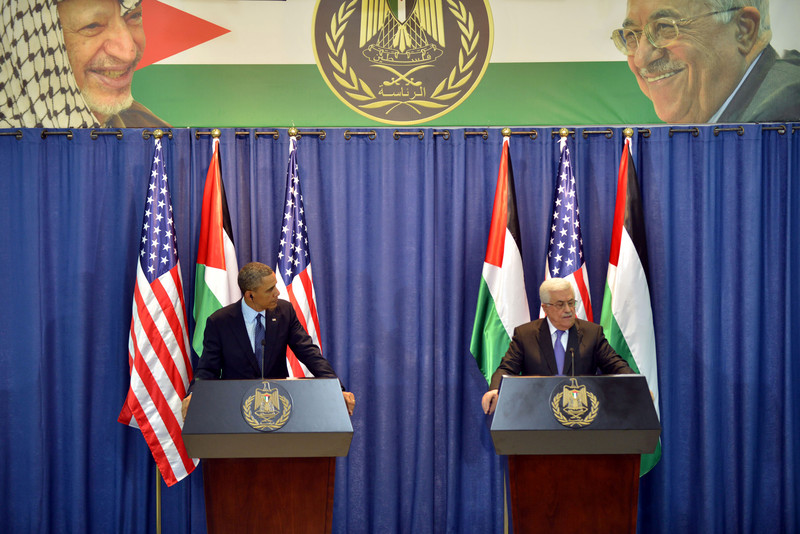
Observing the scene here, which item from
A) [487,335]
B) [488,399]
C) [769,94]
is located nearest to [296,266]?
[487,335]

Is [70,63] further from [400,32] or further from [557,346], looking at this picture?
[557,346]

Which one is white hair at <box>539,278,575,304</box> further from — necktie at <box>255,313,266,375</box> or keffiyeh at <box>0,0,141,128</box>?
keffiyeh at <box>0,0,141,128</box>

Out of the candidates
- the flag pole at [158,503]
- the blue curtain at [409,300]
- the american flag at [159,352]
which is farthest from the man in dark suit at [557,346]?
the flag pole at [158,503]

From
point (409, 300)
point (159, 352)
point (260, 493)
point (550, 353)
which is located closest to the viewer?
point (260, 493)

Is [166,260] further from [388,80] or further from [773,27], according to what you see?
[773,27]

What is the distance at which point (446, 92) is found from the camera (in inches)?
196

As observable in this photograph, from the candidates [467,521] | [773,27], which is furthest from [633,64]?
[467,521]

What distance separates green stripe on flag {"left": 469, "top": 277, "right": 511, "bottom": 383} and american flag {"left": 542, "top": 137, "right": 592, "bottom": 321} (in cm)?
42

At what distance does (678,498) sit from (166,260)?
3.71 m

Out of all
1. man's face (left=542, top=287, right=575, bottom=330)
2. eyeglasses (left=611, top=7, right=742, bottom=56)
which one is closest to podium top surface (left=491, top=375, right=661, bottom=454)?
man's face (left=542, top=287, right=575, bottom=330)

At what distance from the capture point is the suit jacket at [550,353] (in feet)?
12.5

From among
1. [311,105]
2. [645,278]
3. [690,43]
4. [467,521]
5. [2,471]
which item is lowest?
[467,521]

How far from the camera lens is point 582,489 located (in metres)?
3.20

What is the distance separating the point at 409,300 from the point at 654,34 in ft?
8.20
